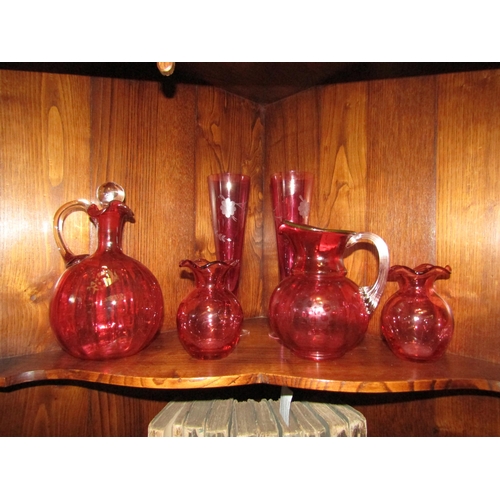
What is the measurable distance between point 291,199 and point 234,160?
0.23 meters

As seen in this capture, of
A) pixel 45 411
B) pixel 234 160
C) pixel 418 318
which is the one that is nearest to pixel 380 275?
pixel 418 318

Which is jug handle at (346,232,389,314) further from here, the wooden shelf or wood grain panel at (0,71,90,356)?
wood grain panel at (0,71,90,356)

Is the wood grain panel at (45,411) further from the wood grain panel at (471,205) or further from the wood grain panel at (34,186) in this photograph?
the wood grain panel at (471,205)

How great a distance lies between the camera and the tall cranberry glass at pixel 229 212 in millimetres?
690

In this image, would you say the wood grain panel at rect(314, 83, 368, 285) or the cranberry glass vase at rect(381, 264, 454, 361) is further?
the wood grain panel at rect(314, 83, 368, 285)

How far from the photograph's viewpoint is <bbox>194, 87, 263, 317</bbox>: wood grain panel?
801 mm

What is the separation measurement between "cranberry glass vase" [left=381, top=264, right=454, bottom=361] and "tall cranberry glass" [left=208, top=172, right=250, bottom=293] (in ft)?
1.01

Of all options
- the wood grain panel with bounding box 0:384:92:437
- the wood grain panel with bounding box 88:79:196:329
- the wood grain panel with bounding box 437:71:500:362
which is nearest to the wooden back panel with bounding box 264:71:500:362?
the wood grain panel with bounding box 437:71:500:362

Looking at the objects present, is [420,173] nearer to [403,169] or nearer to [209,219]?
[403,169]

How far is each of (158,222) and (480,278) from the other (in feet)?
2.08

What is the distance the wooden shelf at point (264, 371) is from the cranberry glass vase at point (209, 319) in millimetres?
23

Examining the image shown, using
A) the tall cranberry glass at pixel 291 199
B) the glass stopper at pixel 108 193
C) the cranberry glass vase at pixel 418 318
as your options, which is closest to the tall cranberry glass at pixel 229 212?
the tall cranberry glass at pixel 291 199

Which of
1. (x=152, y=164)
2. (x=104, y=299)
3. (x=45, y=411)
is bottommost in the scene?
(x=45, y=411)

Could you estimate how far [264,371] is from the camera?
1.69 feet
